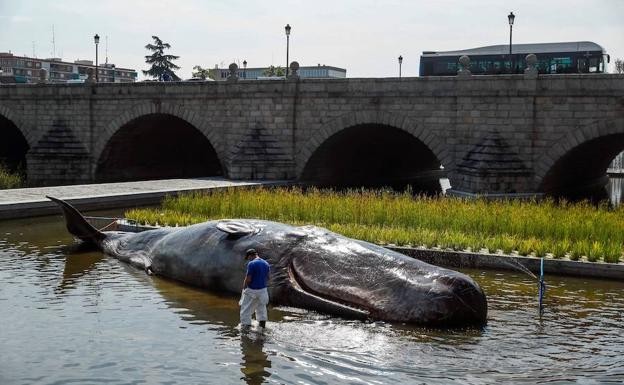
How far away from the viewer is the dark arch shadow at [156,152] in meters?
40.2

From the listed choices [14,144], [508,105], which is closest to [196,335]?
[508,105]

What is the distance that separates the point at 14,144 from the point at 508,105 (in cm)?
3315

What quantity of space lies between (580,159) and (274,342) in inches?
1017

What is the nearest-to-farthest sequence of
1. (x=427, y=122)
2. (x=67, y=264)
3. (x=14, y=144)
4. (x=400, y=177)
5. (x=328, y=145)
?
(x=67, y=264)
(x=427, y=122)
(x=328, y=145)
(x=400, y=177)
(x=14, y=144)

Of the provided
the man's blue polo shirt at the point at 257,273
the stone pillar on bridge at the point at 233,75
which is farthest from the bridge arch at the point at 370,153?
the man's blue polo shirt at the point at 257,273

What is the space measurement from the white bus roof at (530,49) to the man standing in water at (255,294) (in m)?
28.8

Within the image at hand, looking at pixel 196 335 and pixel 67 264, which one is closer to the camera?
pixel 196 335

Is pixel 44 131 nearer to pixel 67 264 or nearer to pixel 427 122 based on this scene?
pixel 427 122

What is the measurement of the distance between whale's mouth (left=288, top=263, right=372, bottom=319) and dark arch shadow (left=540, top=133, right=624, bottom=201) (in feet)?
63.0

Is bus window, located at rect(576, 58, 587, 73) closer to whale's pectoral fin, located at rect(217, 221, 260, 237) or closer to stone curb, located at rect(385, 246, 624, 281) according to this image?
stone curb, located at rect(385, 246, 624, 281)

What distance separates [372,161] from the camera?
41000mm

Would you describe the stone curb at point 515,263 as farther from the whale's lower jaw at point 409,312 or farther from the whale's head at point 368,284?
the whale's lower jaw at point 409,312

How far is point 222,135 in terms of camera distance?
121ft

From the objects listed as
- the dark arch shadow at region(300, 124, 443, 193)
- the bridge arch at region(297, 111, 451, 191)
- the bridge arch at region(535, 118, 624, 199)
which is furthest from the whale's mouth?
the dark arch shadow at region(300, 124, 443, 193)
